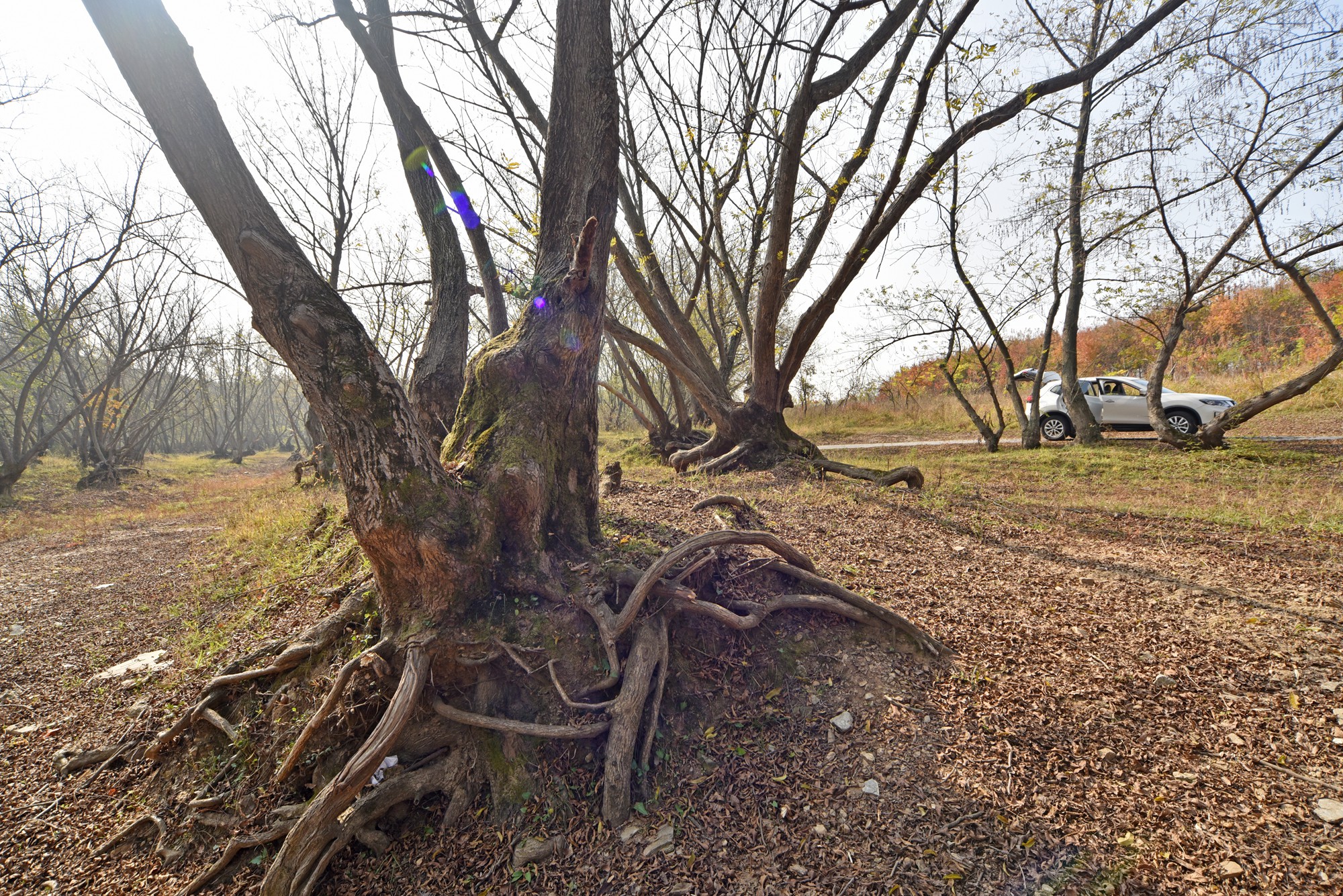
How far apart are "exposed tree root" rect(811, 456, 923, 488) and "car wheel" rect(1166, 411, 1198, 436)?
8.73 metres

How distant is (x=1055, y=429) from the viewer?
45.2 ft

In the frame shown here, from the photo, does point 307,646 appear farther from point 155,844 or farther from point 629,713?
point 629,713

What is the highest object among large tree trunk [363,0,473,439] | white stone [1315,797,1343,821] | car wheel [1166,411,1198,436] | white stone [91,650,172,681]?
large tree trunk [363,0,473,439]

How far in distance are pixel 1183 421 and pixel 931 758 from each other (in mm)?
14177

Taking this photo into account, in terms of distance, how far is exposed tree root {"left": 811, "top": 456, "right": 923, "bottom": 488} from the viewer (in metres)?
7.22

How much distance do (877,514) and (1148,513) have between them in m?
3.23

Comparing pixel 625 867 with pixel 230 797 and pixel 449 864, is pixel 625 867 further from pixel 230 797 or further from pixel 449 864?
pixel 230 797

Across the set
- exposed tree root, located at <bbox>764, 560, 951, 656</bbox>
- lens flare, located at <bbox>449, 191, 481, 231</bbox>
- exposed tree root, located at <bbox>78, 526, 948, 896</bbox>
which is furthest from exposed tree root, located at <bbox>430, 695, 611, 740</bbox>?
lens flare, located at <bbox>449, 191, 481, 231</bbox>

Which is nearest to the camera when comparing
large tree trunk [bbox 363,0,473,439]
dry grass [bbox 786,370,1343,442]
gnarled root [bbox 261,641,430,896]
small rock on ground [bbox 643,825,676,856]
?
gnarled root [bbox 261,641,430,896]

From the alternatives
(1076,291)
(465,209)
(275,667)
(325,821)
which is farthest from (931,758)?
(1076,291)

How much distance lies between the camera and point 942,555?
4566 mm

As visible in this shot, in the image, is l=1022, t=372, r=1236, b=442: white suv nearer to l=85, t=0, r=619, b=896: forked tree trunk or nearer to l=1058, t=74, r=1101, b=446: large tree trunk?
l=1058, t=74, r=1101, b=446: large tree trunk

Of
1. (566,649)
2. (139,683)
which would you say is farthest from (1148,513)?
(139,683)

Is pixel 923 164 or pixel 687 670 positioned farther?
pixel 923 164
